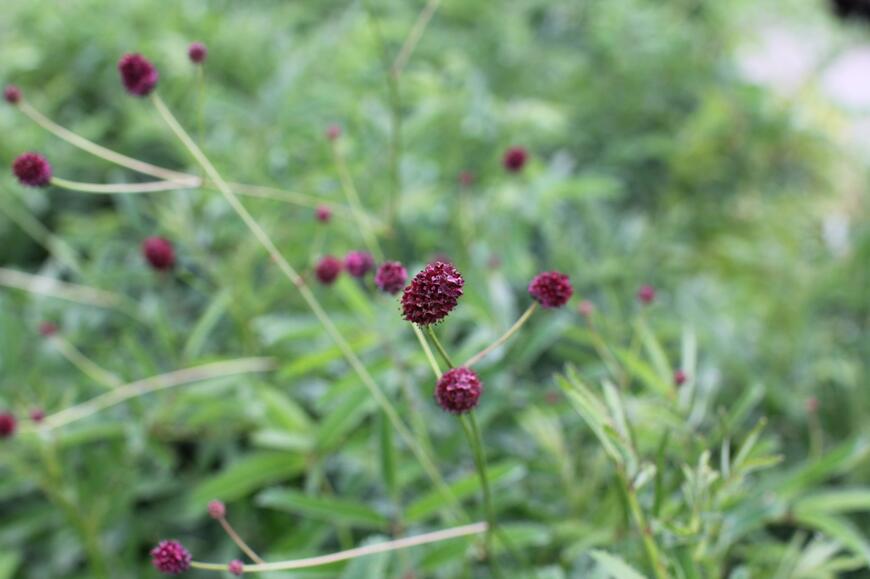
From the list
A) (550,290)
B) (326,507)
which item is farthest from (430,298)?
(326,507)

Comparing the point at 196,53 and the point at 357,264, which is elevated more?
the point at 196,53

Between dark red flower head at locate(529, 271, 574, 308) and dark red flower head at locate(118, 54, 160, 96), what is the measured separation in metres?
0.56

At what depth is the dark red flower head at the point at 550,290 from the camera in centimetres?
82

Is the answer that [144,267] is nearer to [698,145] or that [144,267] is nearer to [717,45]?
[698,145]

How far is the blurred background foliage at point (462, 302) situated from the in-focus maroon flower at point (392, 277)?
0.21 metres

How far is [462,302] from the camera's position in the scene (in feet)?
4.73

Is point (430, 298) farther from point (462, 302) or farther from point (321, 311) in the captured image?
point (462, 302)

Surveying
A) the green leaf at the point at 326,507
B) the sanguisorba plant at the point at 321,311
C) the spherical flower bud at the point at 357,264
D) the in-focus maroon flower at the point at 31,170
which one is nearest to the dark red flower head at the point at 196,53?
the sanguisorba plant at the point at 321,311

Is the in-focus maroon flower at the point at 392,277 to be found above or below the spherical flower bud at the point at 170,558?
A: above

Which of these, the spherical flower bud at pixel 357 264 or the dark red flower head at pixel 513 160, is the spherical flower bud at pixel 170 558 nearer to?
the spherical flower bud at pixel 357 264

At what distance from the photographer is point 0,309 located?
4.70 ft

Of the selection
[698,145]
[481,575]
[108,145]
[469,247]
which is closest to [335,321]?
[469,247]

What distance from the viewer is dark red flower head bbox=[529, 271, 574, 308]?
82cm

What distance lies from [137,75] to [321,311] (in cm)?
37
